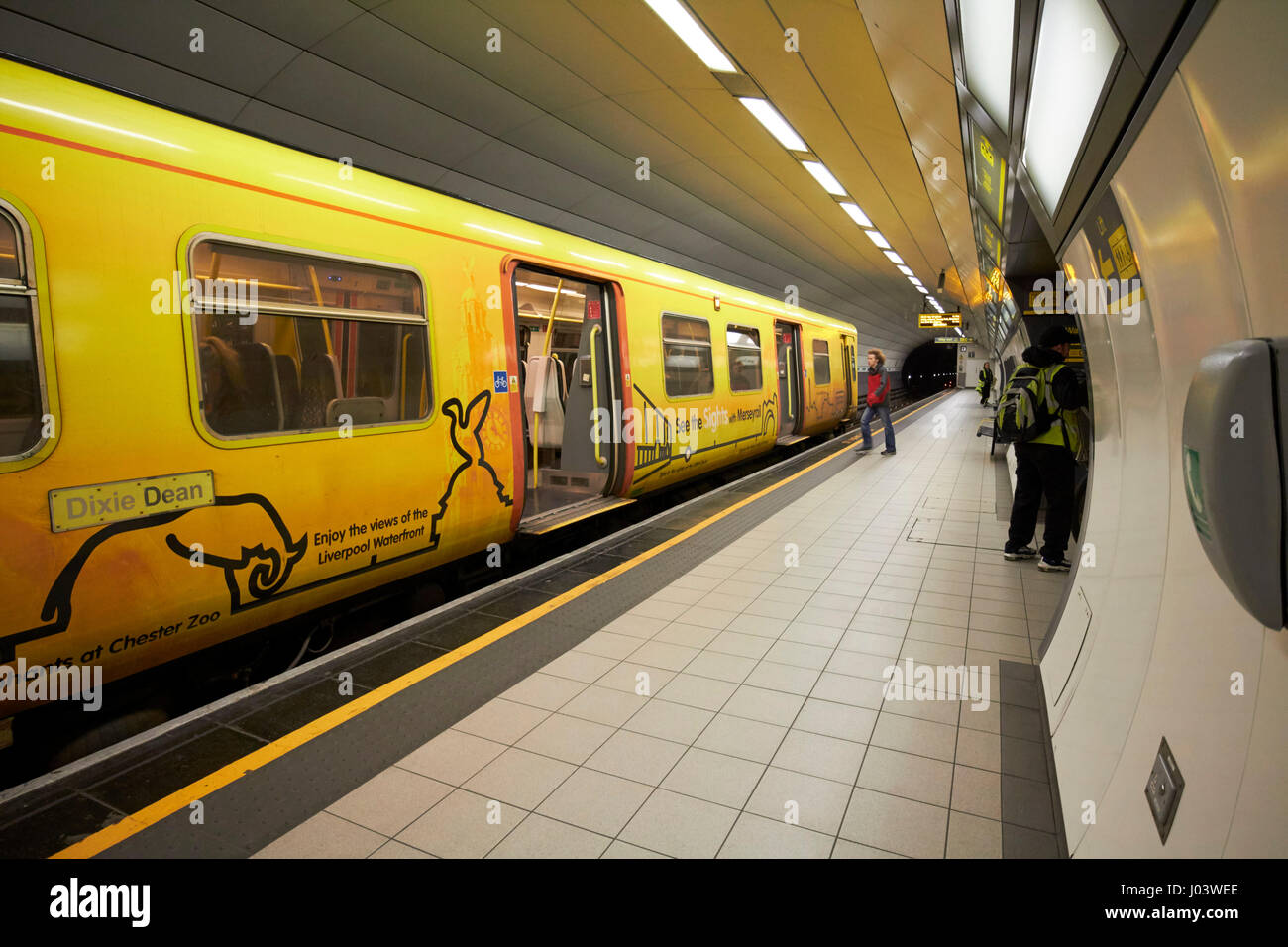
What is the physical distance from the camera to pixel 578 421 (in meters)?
6.78

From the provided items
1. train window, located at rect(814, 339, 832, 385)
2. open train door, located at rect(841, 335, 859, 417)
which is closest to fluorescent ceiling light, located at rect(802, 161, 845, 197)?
train window, located at rect(814, 339, 832, 385)

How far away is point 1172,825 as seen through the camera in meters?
1.41

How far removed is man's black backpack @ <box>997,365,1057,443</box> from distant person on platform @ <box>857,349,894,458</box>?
5199 mm

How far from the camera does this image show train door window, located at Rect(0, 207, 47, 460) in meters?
2.35

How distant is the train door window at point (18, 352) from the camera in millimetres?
2346

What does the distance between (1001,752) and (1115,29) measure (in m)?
2.51

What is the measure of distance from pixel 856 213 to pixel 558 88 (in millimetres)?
8898

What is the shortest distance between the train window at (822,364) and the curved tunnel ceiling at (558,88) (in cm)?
300

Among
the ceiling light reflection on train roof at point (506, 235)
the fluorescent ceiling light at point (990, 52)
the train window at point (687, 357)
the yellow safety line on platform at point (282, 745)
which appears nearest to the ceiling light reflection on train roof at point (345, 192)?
the ceiling light reflection on train roof at point (506, 235)

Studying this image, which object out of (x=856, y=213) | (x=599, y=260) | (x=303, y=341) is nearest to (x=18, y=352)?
(x=303, y=341)

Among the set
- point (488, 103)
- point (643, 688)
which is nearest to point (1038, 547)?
point (643, 688)

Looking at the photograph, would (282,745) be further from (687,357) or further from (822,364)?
(822,364)

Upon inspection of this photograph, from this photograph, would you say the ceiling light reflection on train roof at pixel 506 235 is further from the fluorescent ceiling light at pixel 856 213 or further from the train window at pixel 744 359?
the fluorescent ceiling light at pixel 856 213

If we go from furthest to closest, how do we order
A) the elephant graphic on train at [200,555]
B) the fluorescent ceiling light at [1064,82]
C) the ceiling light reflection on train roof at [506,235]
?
the ceiling light reflection on train roof at [506,235] → the elephant graphic on train at [200,555] → the fluorescent ceiling light at [1064,82]
